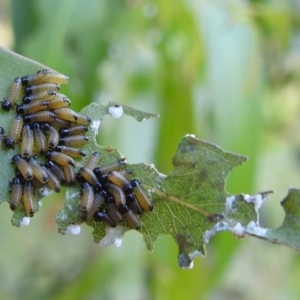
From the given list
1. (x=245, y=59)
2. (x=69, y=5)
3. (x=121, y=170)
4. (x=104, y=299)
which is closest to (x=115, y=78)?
(x=69, y=5)

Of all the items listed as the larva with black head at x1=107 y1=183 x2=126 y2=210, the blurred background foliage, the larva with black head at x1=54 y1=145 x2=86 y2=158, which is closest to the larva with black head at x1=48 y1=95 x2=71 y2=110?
the larva with black head at x1=54 y1=145 x2=86 y2=158

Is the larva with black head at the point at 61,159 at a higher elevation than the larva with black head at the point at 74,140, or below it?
below

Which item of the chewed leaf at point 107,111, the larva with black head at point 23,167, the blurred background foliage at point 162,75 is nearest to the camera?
the larva with black head at point 23,167

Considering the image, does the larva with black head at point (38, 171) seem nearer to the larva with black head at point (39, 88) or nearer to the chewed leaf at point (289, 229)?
the larva with black head at point (39, 88)

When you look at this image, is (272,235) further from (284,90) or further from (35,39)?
(284,90)

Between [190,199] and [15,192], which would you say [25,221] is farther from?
[190,199]

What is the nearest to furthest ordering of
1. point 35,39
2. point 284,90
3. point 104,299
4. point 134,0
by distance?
point 35,39 → point 134,0 → point 284,90 → point 104,299

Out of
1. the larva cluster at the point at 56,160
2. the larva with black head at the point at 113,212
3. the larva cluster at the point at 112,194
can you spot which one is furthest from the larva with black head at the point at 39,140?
the larva with black head at the point at 113,212

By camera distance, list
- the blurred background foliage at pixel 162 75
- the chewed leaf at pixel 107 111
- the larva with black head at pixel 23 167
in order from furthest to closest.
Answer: the blurred background foliage at pixel 162 75, the chewed leaf at pixel 107 111, the larva with black head at pixel 23 167

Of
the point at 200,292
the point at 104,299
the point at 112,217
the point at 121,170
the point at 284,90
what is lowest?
the point at 104,299
